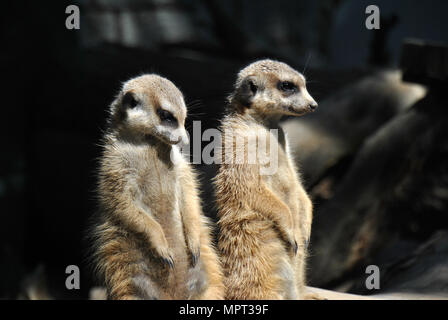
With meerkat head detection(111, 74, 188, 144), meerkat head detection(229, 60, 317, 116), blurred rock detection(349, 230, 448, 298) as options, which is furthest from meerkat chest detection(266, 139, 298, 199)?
blurred rock detection(349, 230, 448, 298)

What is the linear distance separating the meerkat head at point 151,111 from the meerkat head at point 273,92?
13.8 inches

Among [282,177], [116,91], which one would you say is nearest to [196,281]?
[282,177]

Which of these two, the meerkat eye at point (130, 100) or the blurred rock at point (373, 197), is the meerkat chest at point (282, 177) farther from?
the blurred rock at point (373, 197)

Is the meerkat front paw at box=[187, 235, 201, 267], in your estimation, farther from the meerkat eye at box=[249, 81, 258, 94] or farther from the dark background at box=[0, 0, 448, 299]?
the dark background at box=[0, 0, 448, 299]

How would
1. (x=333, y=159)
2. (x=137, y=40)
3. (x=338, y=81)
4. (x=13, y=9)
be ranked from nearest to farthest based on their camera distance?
(x=333, y=159)
(x=338, y=81)
(x=13, y=9)
(x=137, y=40)

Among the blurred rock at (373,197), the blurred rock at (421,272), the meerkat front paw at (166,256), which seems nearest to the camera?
the meerkat front paw at (166,256)

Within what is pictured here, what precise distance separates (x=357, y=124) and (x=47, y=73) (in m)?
2.74

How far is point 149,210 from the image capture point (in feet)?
6.78

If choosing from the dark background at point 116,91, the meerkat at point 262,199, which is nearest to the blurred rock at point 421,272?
the dark background at point 116,91

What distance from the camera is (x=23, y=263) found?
16.8 ft

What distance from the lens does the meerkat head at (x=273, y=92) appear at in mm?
2264

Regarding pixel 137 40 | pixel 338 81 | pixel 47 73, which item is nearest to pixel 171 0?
pixel 137 40

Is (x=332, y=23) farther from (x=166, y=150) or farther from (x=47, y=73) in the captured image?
(x=166, y=150)
